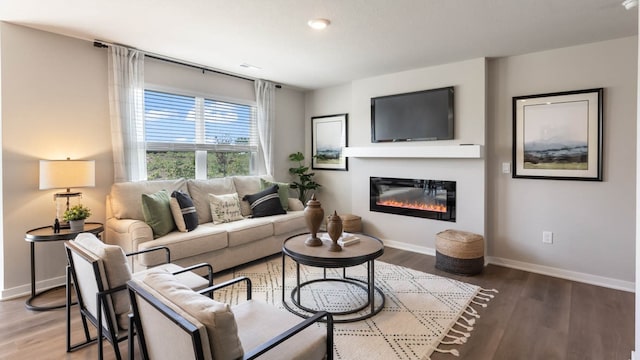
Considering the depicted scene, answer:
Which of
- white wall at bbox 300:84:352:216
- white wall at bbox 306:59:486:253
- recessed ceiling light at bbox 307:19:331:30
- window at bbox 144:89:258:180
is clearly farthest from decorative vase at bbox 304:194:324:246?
white wall at bbox 300:84:352:216

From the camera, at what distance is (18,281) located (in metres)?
3.11

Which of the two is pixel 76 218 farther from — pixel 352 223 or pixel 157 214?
pixel 352 223

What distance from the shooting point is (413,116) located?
4.40m

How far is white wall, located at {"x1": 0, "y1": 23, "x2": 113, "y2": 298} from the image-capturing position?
3037mm

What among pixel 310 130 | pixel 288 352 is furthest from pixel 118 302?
pixel 310 130

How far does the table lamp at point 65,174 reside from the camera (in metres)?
2.92

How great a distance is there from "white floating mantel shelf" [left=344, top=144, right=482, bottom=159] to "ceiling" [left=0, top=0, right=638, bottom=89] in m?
1.04

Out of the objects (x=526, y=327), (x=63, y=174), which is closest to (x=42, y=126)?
(x=63, y=174)

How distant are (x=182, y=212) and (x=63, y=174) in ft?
3.48

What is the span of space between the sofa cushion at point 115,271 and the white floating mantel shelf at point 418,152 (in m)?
3.45

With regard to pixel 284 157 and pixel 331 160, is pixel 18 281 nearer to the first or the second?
pixel 284 157

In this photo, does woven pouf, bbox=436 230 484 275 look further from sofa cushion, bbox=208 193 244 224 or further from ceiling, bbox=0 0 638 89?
sofa cushion, bbox=208 193 244 224

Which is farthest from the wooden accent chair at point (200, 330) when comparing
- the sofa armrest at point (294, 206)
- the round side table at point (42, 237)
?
the sofa armrest at point (294, 206)

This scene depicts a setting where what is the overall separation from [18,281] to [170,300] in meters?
2.93
